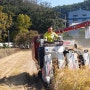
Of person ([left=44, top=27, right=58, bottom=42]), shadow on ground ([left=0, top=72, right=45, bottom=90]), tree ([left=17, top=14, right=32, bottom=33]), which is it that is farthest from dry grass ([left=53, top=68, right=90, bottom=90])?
tree ([left=17, top=14, right=32, bottom=33])

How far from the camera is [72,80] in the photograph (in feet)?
38.0

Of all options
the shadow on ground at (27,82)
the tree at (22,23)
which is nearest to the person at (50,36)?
the shadow on ground at (27,82)

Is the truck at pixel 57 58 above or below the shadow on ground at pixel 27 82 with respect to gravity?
above

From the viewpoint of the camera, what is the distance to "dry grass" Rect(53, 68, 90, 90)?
1119 centimetres

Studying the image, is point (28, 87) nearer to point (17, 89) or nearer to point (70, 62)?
point (17, 89)

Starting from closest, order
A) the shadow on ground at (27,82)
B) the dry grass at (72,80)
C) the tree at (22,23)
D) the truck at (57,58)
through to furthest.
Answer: the dry grass at (72,80) < the truck at (57,58) < the shadow on ground at (27,82) < the tree at (22,23)

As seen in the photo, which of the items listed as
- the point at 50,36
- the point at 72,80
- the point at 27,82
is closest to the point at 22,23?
the point at 50,36

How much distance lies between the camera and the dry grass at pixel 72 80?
36.7ft

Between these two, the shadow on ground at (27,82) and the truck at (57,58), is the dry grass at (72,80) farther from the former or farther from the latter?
the shadow on ground at (27,82)

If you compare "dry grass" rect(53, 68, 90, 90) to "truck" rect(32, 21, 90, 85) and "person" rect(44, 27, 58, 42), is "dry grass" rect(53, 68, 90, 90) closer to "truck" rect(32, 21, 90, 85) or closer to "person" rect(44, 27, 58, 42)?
"truck" rect(32, 21, 90, 85)

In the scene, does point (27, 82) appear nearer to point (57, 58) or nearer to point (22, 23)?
point (57, 58)

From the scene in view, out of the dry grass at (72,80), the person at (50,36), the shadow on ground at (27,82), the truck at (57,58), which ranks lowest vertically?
the shadow on ground at (27,82)

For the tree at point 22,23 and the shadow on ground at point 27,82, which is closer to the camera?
the shadow on ground at point 27,82

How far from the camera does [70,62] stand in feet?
46.2
